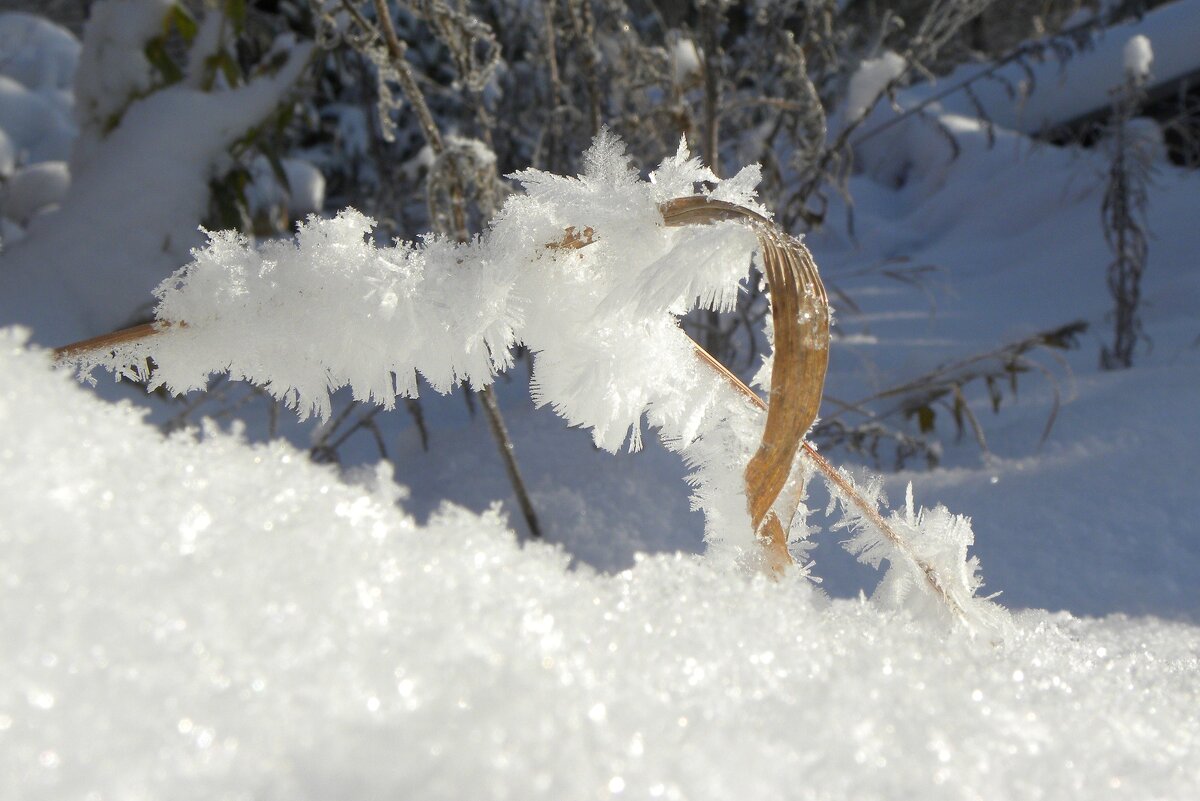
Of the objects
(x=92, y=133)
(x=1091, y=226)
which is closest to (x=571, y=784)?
(x=92, y=133)

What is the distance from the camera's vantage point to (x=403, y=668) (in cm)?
26

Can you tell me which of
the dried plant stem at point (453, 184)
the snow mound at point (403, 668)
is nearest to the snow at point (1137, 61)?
the dried plant stem at point (453, 184)

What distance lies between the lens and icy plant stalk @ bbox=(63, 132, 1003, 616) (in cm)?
44

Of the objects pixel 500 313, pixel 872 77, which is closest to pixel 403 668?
pixel 500 313

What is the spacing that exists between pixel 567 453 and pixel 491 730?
112 centimetres

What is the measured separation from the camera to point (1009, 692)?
1.14 feet

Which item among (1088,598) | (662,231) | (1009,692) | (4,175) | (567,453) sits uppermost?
(662,231)

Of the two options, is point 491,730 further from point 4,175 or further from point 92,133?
point 4,175

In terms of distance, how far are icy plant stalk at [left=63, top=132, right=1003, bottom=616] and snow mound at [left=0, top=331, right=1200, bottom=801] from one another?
0.38 ft

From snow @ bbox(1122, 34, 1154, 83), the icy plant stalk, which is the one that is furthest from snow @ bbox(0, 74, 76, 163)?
the icy plant stalk

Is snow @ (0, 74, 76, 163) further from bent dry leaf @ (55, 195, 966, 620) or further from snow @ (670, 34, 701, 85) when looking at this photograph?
bent dry leaf @ (55, 195, 966, 620)

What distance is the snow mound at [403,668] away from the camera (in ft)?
0.76

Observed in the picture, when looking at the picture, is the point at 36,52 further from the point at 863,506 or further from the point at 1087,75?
the point at 863,506

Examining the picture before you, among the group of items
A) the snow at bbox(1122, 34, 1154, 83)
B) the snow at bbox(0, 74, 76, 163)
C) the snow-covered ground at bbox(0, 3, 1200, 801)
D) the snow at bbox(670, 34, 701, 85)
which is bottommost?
the snow at bbox(0, 74, 76, 163)
